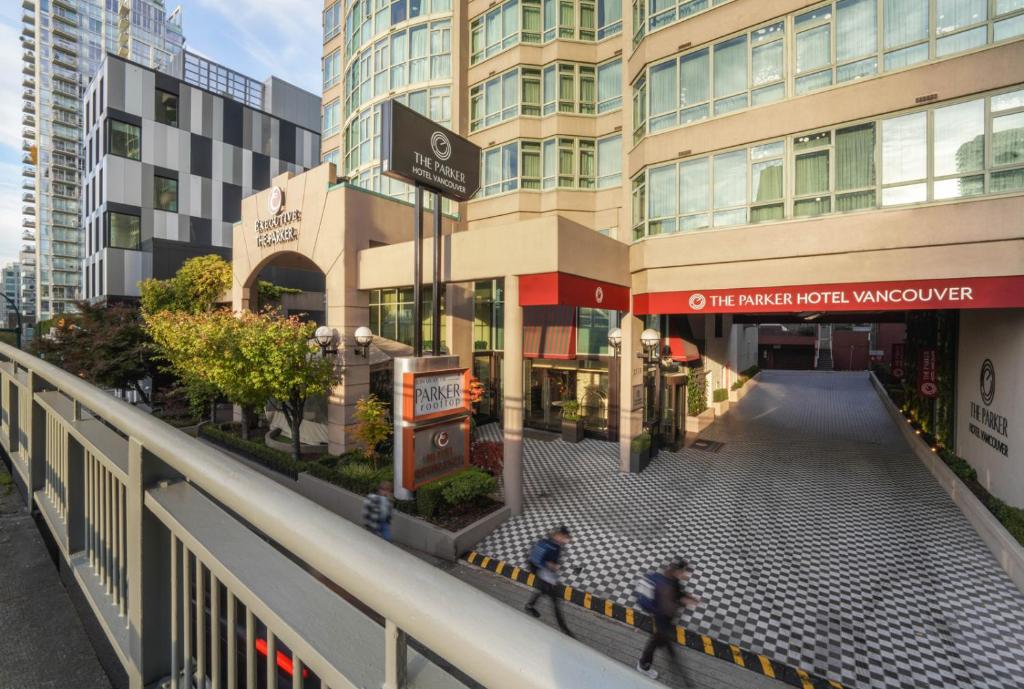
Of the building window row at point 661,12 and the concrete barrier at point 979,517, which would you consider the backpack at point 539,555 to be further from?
the building window row at point 661,12

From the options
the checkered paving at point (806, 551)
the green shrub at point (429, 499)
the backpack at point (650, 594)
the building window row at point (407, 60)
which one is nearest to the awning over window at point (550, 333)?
the checkered paving at point (806, 551)

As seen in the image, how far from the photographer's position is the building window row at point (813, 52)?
34.0 feet

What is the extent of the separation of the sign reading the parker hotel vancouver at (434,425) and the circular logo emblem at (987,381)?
1261 centimetres

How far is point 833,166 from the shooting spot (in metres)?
A: 11.8

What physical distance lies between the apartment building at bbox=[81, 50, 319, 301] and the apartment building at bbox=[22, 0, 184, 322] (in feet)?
164

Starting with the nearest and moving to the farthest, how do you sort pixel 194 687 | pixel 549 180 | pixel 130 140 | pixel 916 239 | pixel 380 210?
pixel 194 687 → pixel 916 239 → pixel 380 210 → pixel 549 180 → pixel 130 140

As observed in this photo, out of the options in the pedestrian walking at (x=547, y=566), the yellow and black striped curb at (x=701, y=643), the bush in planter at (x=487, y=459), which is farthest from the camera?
the bush in planter at (x=487, y=459)

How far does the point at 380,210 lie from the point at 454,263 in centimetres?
443

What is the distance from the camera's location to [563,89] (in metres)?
19.8

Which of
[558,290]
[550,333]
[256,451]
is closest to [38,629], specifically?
[558,290]

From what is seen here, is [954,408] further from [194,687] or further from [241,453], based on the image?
[241,453]

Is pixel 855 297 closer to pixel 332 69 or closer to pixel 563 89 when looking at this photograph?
pixel 563 89

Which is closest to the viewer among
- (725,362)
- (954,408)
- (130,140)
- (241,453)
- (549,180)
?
(954,408)

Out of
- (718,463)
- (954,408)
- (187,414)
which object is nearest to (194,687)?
(718,463)
